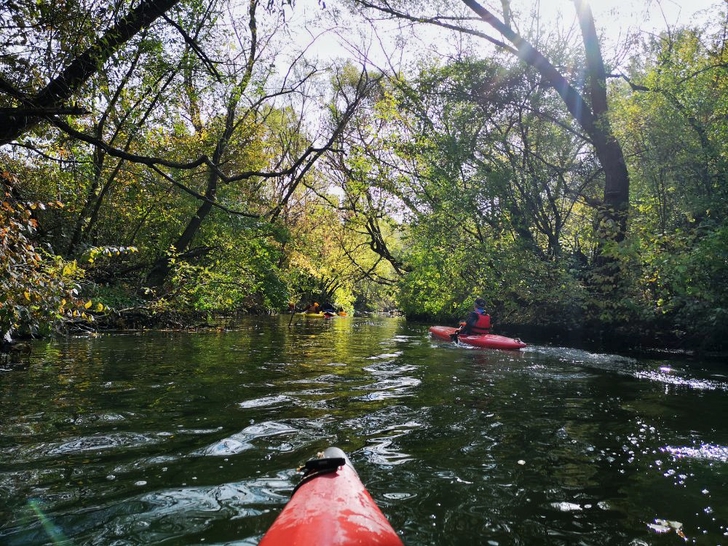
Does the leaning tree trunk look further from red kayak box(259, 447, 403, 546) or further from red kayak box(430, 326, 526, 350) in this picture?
red kayak box(259, 447, 403, 546)

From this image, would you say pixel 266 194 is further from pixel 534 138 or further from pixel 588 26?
pixel 588 26

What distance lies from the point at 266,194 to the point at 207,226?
12.2 meters

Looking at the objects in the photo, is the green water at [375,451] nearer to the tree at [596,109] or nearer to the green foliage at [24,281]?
the green foliage at [24,281]

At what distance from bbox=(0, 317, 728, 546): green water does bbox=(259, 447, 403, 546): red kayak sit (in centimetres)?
39

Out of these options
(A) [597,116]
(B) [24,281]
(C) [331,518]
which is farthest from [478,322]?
(C) [331,518]

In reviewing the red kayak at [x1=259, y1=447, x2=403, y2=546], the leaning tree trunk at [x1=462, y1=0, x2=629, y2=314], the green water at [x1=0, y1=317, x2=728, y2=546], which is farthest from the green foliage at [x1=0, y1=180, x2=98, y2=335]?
the leaning tree trunk at [x1=462, y1=0, x2=629, y2=314]

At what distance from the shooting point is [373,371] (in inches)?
306

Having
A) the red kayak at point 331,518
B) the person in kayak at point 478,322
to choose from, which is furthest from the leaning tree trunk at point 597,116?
the red kayak at point 331,518

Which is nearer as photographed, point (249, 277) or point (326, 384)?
point (326, 384)

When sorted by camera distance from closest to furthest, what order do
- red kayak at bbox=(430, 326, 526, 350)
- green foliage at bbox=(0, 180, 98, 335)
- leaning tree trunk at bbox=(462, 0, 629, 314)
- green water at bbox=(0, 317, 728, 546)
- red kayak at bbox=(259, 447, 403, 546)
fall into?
red kayak at bbox=(259, 447, 403, 546) → green water at bbox=(0, 317, 728, 546) → green foliage at bbox=(0, 180, 98, 335) → red kayak at bbox=(430, 326, 526, 350) → leaning tree trunk at bbox=(462, 0, 629, 314)

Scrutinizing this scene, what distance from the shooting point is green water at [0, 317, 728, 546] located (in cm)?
254

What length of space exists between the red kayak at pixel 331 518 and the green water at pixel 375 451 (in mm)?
386

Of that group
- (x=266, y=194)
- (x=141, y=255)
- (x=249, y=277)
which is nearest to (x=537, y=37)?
(x=249, y=277)

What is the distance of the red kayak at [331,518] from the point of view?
1.77 m
